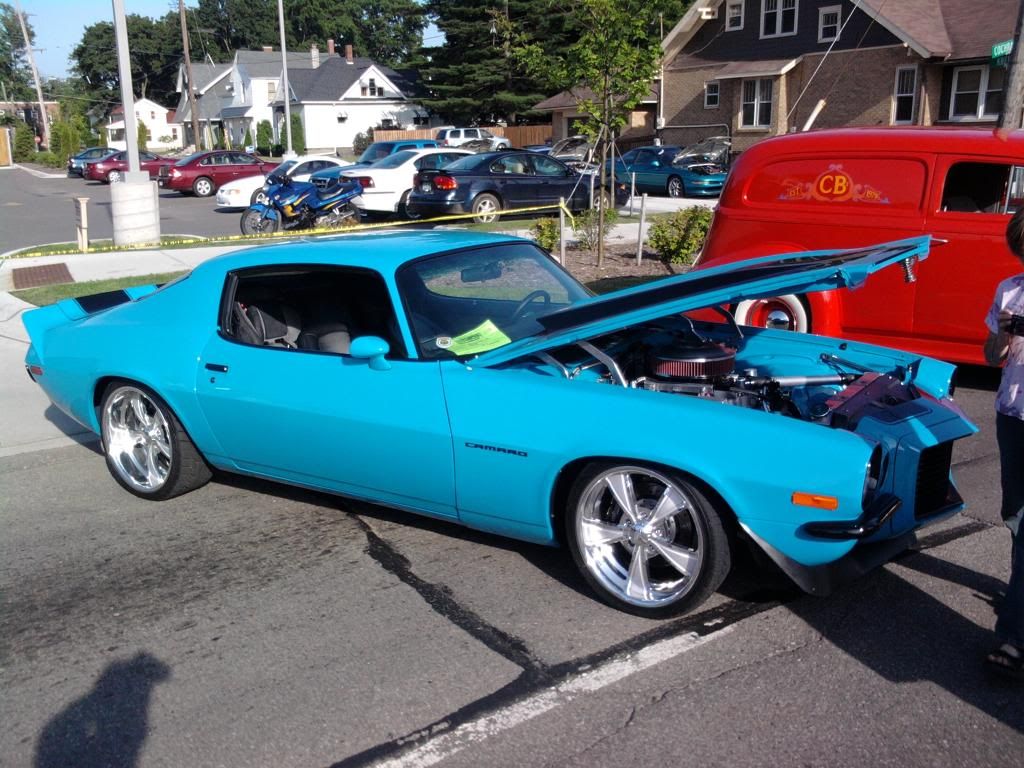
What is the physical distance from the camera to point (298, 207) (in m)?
18.8

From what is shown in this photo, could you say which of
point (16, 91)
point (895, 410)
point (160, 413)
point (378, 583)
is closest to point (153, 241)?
point (160, 413)

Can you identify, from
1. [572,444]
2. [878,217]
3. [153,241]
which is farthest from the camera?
[153,241]

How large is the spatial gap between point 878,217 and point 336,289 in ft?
15.2

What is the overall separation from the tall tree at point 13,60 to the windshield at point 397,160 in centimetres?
10767

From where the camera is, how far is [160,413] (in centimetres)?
545

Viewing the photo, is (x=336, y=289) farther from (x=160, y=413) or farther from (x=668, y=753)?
(x=668, y=753)

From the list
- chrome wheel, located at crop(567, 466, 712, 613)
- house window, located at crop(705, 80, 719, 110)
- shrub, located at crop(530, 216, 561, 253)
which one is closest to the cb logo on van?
chrome wheel, located at crop(567, 466, 712, 613)

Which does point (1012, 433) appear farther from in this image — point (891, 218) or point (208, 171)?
point (208, 171)

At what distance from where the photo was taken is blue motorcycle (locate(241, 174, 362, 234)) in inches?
739

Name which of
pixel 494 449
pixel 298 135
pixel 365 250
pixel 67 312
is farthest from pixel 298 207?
pixel 298 135

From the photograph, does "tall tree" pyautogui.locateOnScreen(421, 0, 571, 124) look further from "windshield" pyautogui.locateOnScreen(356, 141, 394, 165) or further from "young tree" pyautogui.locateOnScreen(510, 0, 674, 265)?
"young tree" pyautogui.locateOnScreen(510, 0, 674, 265)

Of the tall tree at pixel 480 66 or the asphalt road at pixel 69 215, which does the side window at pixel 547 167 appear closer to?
the asphalt road at pixel 69 215

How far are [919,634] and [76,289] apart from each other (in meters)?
11.4

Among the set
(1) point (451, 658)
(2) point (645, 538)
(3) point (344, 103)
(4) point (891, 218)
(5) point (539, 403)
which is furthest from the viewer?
(3) point (344, 103)
